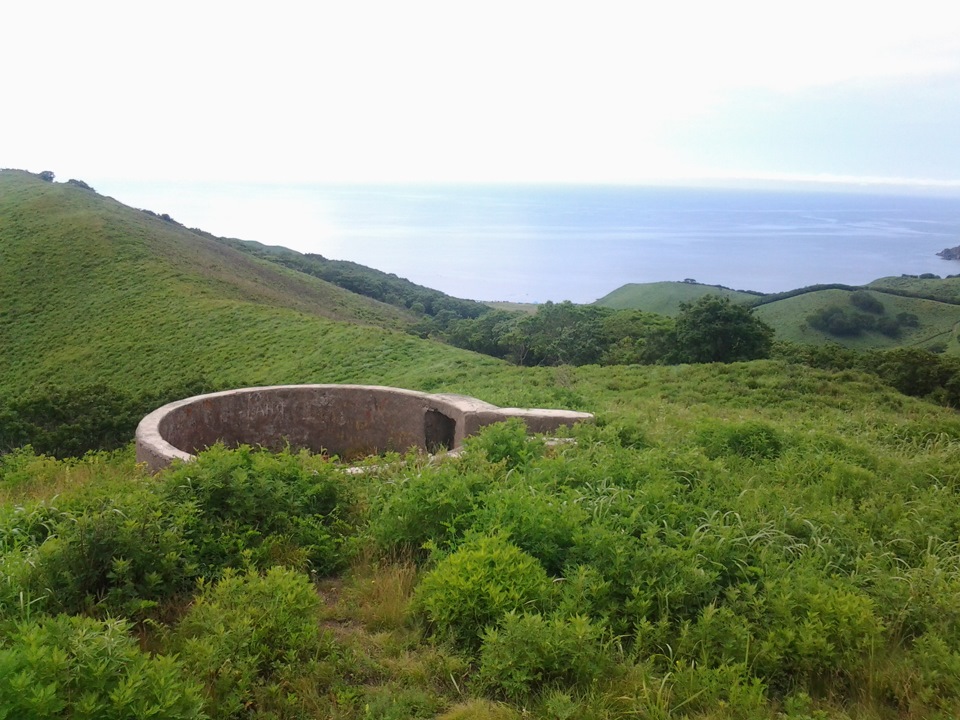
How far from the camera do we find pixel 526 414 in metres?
7.26

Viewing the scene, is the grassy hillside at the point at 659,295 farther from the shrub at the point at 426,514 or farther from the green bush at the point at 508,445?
the shrub at the point at 426,514

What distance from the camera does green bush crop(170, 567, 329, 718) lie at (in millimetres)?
2736

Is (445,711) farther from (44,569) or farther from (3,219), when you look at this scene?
(3,219)

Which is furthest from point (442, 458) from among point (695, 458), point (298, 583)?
point (298, 583)

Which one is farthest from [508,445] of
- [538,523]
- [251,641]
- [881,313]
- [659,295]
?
[659,295]

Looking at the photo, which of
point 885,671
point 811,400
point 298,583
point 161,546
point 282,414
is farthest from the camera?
point 811,400

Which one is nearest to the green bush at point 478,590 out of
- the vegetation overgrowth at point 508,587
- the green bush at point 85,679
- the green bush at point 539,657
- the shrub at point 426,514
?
the vegetation overgrowth at point 508,587

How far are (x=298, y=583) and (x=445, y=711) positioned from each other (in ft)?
3.09

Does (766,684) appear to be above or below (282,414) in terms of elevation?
above

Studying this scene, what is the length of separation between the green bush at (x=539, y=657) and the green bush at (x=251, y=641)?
798mm

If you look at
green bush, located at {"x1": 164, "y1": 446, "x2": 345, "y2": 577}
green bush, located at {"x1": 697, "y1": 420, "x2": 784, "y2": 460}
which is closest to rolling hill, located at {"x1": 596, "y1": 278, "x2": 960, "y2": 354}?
green bush, located at {"x1": 697, "y1": 420, "x2": 784, "y2": 460}

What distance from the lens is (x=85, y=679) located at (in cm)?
233

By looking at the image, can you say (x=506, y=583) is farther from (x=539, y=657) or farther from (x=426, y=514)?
(x=426, y=514)

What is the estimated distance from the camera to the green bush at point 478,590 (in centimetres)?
324
